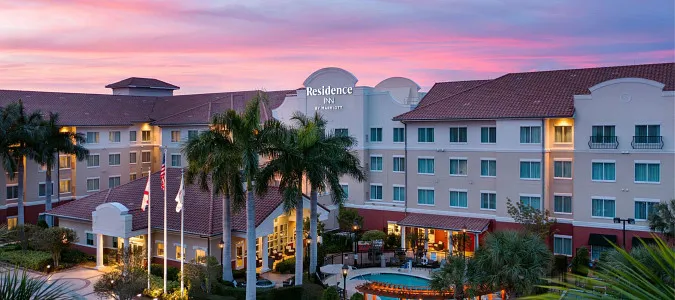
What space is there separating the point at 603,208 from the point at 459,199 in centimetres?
1010

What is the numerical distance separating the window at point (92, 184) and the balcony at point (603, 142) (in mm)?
44567

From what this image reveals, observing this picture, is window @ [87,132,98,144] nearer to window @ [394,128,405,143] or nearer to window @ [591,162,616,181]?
window @ [394,128,405,143]

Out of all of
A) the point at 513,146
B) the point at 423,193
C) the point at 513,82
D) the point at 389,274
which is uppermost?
the point at 513,82

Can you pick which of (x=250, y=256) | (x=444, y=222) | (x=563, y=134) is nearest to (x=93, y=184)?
(x=444, y=222)

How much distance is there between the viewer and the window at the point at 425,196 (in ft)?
154

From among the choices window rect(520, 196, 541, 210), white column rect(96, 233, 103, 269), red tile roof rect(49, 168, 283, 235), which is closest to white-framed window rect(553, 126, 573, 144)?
window rect(520, 196, 541, 210)

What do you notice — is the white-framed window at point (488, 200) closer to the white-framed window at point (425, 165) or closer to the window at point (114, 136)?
the white-framed window at point (425, 165)

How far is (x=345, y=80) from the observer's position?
167ft

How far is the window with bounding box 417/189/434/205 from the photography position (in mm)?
46875

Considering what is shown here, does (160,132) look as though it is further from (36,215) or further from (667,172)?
(667,172)

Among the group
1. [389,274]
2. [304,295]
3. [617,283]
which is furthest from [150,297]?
[617,283]

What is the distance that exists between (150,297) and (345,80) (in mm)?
25677

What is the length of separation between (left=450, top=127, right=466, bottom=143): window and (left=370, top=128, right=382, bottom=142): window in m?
6.61

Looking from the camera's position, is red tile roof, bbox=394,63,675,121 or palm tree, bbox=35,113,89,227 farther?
palm tree, bbox=35,113,89,227
